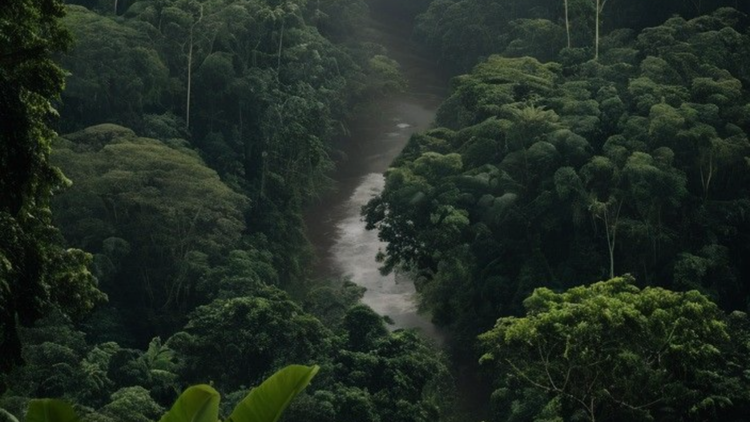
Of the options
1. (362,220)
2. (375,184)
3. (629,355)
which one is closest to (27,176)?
(629,355)

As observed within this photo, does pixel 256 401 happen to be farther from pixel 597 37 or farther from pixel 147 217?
pixel 597 37

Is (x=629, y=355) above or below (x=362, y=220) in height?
above

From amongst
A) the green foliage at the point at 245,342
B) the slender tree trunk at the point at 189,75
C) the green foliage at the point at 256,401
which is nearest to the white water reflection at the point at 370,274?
the slender tree trunk at the point at 189,75

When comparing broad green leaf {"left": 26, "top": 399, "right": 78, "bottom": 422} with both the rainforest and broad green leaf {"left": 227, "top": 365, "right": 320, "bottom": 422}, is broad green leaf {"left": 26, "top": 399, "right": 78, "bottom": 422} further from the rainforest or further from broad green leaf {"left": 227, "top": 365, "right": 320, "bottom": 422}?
broad green leaf {"left": 227, "top": 365, "right": 320, "bottom": 422}

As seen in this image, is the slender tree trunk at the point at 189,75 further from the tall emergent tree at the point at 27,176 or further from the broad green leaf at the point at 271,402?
the broad green leaf at the point at 271,402

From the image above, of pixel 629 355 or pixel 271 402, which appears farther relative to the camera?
pixel 629 355

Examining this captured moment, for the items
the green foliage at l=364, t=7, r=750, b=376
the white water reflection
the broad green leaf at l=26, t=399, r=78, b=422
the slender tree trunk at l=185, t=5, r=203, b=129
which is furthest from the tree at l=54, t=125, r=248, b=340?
the broad green leaf at l=26, t=399, r=78, b=422
